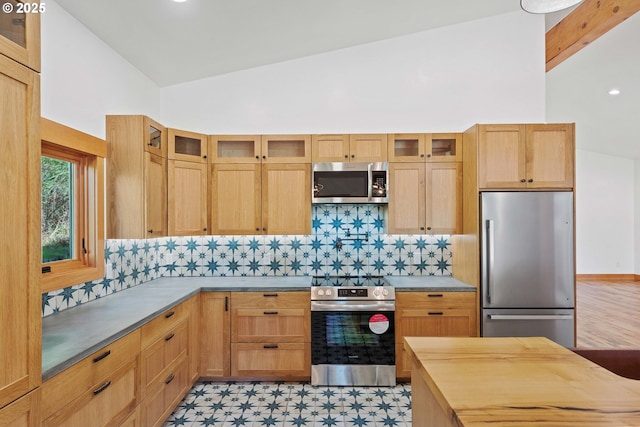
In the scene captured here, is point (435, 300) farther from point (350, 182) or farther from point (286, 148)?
point (286, 148)

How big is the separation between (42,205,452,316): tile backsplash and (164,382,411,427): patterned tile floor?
1.09 meters

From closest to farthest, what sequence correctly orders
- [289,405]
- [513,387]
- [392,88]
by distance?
[513,387], [289,405], [392,88]

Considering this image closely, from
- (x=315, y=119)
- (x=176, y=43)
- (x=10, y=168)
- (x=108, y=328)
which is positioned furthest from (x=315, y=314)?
(x=176, y=43)

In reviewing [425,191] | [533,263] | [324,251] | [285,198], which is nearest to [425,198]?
[425,191]

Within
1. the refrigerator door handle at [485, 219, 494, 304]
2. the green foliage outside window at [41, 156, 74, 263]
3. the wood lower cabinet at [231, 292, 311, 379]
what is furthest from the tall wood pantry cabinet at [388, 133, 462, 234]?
the green foliage outside window at [41, 156, 74, 263]

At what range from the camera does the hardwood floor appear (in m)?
4.27

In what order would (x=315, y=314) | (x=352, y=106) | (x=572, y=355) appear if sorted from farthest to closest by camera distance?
(x=352, y=106)
(x=315, y=314)
(x=572, y=355)

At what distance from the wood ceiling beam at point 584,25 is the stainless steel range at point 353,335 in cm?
303

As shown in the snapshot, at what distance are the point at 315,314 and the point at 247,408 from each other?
2.90ft

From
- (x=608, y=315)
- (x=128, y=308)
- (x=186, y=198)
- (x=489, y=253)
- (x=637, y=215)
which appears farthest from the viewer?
(x=637, y=215)

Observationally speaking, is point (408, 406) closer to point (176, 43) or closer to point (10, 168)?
point (10, 168)

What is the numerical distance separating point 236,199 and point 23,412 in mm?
2320

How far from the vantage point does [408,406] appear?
9.12 feet

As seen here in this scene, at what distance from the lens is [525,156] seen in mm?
3039
